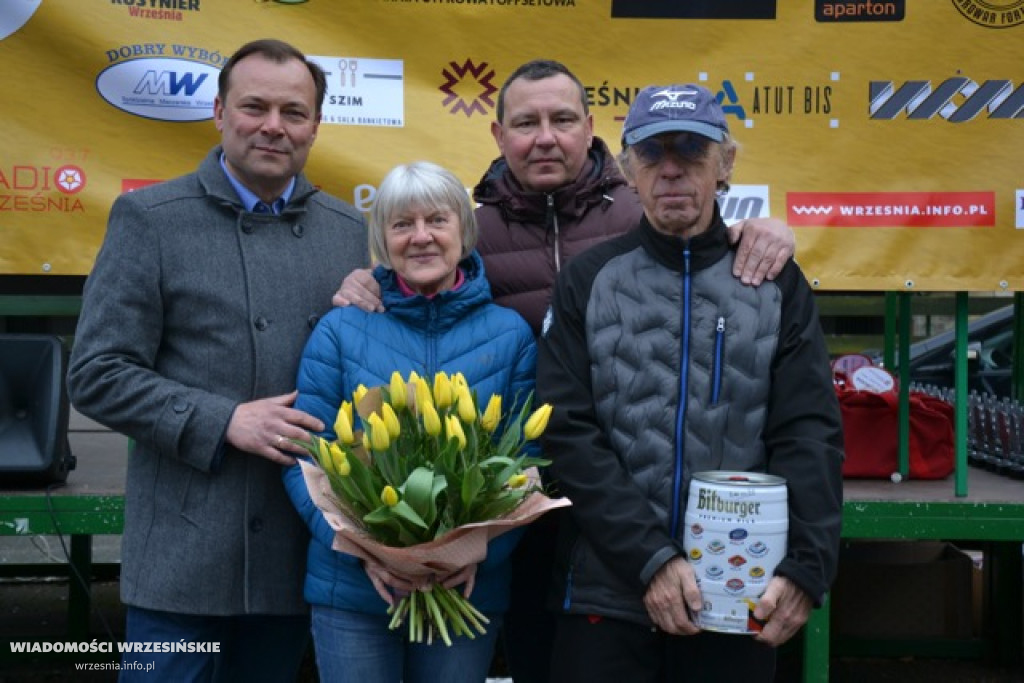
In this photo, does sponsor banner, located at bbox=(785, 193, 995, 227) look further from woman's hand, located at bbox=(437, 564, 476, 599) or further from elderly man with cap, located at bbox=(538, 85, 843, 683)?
woman's hand, located at bbox=(437, 564, 476, 599)

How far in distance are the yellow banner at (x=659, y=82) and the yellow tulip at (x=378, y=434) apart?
202cm

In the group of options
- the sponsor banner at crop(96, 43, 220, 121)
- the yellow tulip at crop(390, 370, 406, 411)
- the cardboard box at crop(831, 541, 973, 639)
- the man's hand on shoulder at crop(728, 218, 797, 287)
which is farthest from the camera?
the cardboard box at crop(831, 541, 973, 639)

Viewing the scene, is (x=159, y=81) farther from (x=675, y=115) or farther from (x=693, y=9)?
(x=675, y=115)

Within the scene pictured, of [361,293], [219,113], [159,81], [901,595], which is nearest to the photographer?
[361,293]

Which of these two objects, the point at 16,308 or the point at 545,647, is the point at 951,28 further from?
the point at 16,308

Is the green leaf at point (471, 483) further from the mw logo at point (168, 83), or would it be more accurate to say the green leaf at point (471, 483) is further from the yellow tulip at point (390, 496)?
the mw logo at point (168, 83)

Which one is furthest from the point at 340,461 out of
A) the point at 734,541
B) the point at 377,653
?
the point at 734,541

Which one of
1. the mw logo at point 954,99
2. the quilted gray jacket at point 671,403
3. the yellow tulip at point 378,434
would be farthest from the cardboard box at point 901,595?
the yellow tulip at point 378,434

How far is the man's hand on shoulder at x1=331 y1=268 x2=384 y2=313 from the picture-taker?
2.51 meters

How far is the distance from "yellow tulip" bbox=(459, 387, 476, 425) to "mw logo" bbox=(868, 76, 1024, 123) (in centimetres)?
239

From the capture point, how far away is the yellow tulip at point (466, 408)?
7.20ft

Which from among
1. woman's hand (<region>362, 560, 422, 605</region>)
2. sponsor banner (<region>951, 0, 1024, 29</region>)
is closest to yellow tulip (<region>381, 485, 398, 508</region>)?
woman's hand (<region>362, 560, 422, 605</region>)

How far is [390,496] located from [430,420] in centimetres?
16

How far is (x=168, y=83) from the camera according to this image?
393 centimetres
